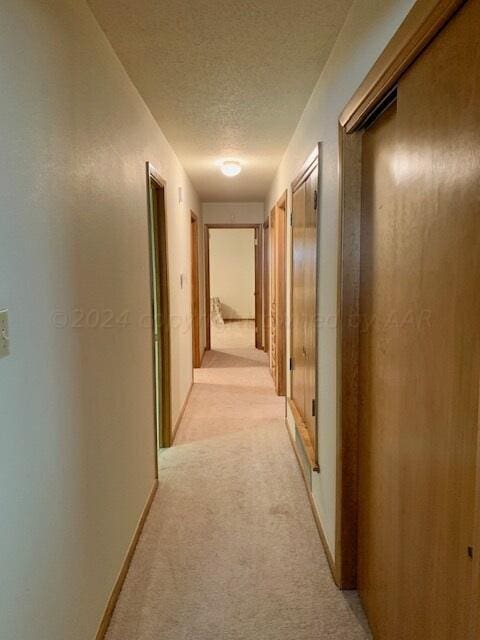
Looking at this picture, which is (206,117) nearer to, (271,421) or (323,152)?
(323,152)

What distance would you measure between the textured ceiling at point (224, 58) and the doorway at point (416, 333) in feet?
1.55

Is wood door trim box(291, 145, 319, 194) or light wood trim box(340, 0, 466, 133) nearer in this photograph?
light wood trim box(340, 0, 466, 133)

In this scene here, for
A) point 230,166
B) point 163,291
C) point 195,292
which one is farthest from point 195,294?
point 163,291

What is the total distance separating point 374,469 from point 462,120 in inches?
46.7

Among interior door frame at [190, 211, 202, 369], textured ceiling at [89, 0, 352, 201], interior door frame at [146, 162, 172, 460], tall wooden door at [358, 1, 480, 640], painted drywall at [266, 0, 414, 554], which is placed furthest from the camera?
interior door frame at [190, 211, 202, 369]

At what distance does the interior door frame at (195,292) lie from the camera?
222 inches

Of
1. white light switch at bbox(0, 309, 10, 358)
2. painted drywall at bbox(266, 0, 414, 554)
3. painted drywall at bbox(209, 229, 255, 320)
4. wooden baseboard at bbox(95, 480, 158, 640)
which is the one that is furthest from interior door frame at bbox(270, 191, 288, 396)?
painted drywall at bbox(209, 229, 255, 320)

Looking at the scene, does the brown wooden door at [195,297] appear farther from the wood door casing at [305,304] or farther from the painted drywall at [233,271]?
the painted drywall at [233,271]

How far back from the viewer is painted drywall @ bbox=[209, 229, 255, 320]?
36.0ft

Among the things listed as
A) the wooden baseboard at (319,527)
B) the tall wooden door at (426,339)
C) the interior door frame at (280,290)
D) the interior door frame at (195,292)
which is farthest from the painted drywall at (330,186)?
the interior door frame at (195,292)

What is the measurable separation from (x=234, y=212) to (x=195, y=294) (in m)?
1.77

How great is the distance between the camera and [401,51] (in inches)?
45.8

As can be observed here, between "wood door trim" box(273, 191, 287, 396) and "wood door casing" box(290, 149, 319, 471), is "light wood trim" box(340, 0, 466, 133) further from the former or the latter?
"wood door trim" box(273, 191, 287, 396)

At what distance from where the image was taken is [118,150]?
81.1 inches
